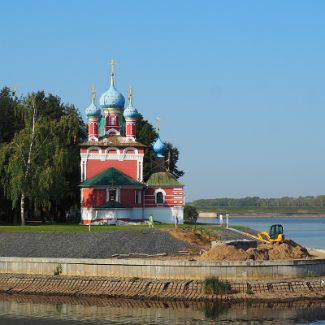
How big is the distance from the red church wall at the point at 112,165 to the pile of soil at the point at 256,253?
29.0m

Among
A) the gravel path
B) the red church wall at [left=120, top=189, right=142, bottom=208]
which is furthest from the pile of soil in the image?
the red church wall at [left=120, top=189, right=142, bottom=208]

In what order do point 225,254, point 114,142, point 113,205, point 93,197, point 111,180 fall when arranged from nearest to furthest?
1. point 225,254
2. point 113,205
3. point 111,180
4. point 93,197
5. point 114,142

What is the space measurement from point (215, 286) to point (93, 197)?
32.2 meters

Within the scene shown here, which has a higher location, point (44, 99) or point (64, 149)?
point (44, 99)

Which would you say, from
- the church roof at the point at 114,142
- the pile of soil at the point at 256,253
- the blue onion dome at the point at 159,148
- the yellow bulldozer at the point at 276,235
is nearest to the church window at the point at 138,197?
the church roof at the point at 114,142

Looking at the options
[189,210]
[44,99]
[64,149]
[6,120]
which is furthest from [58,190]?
[189,210]

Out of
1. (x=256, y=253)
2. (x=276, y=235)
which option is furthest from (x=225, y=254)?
(x=276, y=235)

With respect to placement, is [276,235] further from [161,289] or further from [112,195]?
[112,195]

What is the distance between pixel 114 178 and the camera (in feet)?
215

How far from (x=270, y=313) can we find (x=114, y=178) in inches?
1385

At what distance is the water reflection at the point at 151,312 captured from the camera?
101 feet

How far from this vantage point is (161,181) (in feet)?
225

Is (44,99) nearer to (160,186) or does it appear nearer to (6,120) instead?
(6,120)

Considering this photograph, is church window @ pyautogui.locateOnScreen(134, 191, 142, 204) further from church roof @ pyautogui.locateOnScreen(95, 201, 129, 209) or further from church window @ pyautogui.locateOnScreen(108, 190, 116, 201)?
church roof @ pyautogui.locateOnScreen(95, 201, 129, 209)
